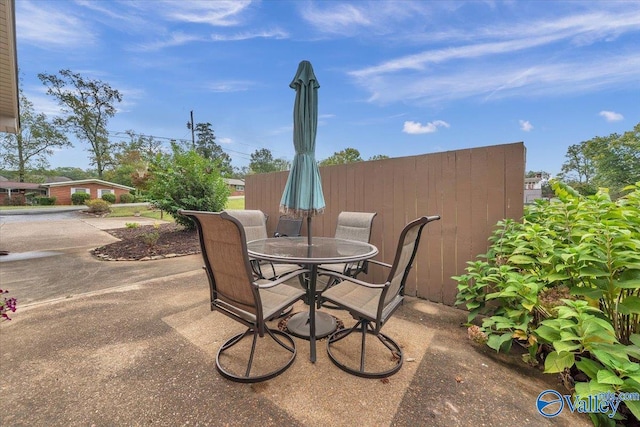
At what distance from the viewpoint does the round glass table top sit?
194 centimetres

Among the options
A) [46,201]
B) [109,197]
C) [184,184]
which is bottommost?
[46,201]

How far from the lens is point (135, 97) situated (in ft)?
87.5

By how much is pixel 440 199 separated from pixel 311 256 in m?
1.91

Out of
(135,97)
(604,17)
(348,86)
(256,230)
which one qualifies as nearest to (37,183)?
(135,97)

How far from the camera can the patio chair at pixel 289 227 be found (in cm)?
476

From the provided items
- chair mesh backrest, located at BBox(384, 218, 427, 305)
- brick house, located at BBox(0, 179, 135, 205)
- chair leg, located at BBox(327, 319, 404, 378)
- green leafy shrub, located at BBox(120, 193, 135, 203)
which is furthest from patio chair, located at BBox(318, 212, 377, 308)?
brick house, located at BBox(0, 179, 135, 205)

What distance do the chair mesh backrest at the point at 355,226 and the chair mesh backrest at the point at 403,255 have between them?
1.24m

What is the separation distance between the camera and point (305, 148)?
252 centimetres

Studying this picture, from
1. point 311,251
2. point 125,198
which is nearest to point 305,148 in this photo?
point 311,251

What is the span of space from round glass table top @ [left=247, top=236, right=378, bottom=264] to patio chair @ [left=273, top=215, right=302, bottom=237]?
1791mm

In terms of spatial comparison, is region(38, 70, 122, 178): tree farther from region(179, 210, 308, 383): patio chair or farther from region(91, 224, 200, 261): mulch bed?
region(179, 210, 308, 383): patio chair

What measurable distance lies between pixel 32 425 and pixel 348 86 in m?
13.3

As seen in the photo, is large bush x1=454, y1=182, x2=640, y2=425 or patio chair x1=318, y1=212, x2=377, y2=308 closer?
large bush x1=454, y1=182, x2=640, y2=425

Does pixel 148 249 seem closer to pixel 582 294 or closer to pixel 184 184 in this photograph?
pixel 184 184
